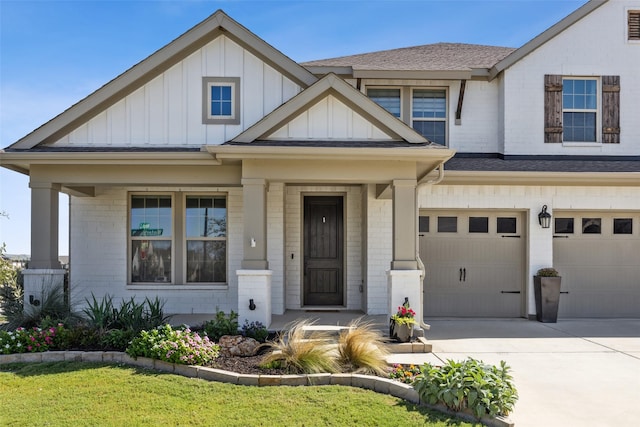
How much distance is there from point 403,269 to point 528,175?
370 centimetres

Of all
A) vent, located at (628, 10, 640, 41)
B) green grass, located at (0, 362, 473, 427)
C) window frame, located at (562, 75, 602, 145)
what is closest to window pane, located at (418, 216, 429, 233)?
window frame, located at (562, 75, 602, 145)

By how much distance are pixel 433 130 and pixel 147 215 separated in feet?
20.8

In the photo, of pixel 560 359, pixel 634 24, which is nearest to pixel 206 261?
pixel 560 359

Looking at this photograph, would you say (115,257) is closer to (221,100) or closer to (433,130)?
(221,100)

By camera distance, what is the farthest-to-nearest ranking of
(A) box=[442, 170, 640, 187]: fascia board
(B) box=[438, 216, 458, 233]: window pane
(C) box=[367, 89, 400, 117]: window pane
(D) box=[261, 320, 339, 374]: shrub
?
(C) box=[367, 89, 400, 117]: window pane → (B) box=[438, 216, 458, 233]: window pane → (A) box=[442, 170, 640, 187]: fascia board → (D) box=[261, 320, 339, 374]: shrub

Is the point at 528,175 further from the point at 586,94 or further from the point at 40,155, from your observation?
the point at 40,155

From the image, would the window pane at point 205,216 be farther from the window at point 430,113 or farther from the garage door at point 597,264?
the garage door at point 597,264

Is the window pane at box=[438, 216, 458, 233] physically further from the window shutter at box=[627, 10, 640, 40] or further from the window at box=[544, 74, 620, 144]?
the window shutter at box=[627, 10, 640, 40]

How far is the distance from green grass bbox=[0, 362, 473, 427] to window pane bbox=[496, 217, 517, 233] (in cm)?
645

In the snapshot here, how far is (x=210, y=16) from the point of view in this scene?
923 centimetres

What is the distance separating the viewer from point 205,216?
426 inches

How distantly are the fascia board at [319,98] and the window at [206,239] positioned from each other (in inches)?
118

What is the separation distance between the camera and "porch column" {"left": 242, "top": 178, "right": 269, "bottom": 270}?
8.16m

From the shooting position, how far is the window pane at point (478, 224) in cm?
1093
